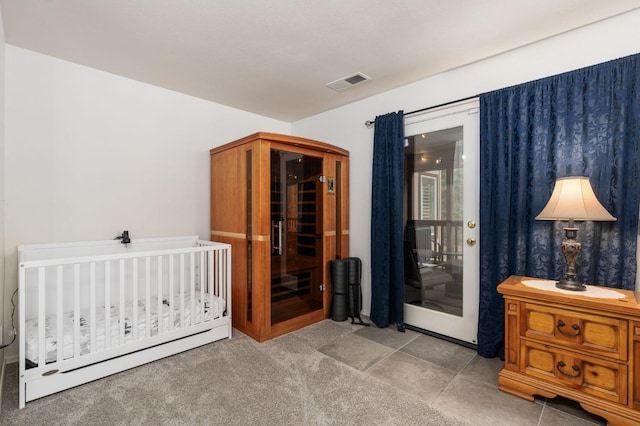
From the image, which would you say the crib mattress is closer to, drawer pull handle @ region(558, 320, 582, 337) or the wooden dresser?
the wooden dresser

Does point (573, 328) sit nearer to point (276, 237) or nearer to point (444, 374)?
point (444, 374)

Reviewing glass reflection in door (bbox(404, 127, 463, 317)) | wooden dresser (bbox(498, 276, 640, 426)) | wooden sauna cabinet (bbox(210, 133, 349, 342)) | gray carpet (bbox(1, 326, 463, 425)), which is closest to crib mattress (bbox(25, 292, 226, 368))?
gray carpet (bbox(1, 326, 463, 425))

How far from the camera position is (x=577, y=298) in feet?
5.89

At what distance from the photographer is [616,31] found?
2.06 meters

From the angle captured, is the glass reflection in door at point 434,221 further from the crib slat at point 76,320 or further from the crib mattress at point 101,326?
the crib slat at point 76,320

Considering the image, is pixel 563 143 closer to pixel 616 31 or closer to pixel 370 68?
pixel 616 31

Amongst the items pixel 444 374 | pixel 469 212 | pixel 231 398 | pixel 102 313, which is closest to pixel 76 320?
pixel 102 313

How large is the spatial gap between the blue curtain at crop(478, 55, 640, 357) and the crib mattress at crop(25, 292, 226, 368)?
253 cm

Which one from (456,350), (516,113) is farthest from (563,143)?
(456,350)

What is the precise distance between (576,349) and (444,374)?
0.85m

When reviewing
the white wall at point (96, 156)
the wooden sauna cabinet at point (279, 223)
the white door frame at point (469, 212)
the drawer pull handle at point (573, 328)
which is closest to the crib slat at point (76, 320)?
the white wall at point (96, 156)

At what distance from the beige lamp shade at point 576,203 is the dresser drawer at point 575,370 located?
2.74ft

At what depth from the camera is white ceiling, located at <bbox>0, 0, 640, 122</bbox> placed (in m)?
1.95

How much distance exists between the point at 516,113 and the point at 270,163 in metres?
2.14
